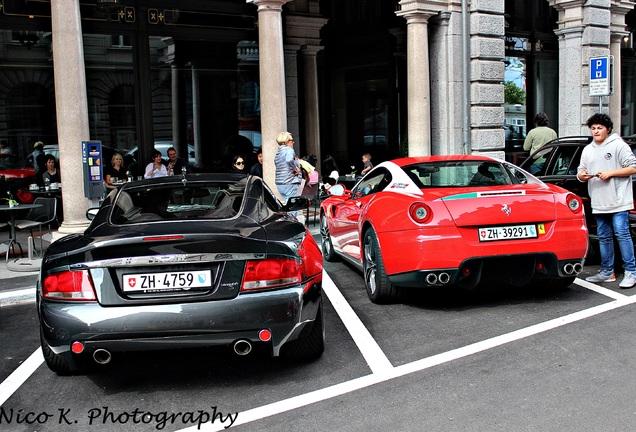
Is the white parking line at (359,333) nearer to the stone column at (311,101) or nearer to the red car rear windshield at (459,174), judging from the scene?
the red car rear windshield at (459,174)

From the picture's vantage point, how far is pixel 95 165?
443 inches

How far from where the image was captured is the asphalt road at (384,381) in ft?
14.1

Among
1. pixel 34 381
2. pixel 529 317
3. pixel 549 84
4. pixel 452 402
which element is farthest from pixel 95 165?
pixel 549 84

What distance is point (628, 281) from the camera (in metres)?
7.68

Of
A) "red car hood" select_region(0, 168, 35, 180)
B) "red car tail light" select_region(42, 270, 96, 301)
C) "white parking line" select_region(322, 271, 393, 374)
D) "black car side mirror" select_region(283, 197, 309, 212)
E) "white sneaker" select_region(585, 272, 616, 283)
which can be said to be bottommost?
"white parking line" select_region(322, 271, 393, 374)

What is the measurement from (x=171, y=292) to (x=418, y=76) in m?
12.2

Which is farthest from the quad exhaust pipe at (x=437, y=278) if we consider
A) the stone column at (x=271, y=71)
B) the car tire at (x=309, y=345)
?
the stone column at (x=271, y=71)

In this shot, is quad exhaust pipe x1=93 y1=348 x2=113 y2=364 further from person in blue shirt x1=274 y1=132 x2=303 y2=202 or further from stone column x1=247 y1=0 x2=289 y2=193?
stone column x1=247 y1=0 x2=289 y2=193

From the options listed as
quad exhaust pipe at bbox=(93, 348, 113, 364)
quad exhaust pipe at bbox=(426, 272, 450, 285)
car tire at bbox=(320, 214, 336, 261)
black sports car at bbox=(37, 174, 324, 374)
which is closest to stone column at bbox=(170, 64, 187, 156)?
car tire at bbox=(320, 214, 336, 261)

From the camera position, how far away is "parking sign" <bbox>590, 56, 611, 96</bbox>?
13828 mm

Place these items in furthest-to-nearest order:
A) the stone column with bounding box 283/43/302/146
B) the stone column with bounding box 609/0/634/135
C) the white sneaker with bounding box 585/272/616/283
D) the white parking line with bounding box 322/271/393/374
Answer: the stone column with bounding box 609/0/634/135 < the stone column with bounding box 283/43/302/146 < the white sneaker with bounding box 585/272/616/283 < the white parking line with bounding box 322/271/393/374

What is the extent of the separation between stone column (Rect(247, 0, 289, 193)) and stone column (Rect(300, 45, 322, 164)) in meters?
4.65

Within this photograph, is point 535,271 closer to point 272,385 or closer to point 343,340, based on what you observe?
point 343,340

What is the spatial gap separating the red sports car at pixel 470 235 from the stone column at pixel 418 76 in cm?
884
